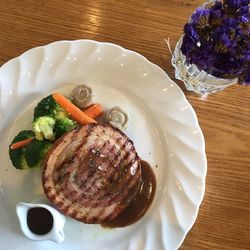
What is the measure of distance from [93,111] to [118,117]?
12cm

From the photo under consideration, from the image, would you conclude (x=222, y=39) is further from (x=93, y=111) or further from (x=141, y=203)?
(x=141, y=203)

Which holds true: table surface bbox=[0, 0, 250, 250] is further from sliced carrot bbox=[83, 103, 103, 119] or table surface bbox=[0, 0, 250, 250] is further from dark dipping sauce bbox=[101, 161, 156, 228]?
sliced carrot bbox=[83, 103, 103, 119]

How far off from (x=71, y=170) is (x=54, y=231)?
0.29 m

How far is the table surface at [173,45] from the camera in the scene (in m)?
1.87

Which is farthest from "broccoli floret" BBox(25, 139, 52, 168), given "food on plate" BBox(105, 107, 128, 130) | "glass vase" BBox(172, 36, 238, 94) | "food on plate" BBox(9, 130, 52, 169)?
"glass vase" BBox(172, 36, 238, 94)

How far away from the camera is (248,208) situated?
1.88m

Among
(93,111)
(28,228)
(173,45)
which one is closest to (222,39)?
(173,45)

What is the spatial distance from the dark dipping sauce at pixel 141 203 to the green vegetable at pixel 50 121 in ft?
1.34

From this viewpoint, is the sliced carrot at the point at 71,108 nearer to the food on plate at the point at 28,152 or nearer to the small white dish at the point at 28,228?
the food on plate at the point at 28,152

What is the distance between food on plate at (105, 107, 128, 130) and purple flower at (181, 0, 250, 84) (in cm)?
42

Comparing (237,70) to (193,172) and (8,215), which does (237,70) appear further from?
(8,215)

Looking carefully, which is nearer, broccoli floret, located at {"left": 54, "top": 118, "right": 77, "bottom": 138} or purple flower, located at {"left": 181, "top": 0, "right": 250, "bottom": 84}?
purple flower, located at {"left": 181, "top": 0, "right": 250, "bottom": 84}

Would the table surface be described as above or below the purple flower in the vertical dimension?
below

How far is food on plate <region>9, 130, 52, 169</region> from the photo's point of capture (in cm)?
179
